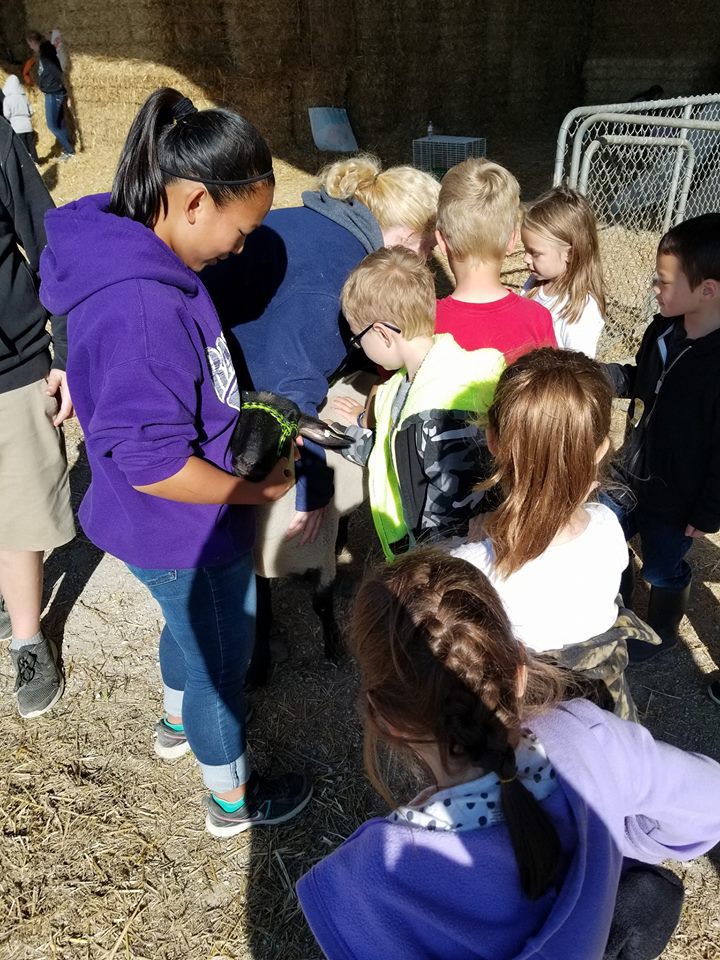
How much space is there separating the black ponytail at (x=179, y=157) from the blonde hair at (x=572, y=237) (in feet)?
5.38

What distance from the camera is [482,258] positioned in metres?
2.30

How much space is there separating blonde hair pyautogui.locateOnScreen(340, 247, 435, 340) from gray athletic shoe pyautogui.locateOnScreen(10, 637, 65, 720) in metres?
1.80

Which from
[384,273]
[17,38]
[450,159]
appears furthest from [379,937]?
[17,38]

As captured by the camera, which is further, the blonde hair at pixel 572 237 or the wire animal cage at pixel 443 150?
the wire animal cage at pixel 443 150

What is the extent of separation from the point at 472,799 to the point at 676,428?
1711 mm

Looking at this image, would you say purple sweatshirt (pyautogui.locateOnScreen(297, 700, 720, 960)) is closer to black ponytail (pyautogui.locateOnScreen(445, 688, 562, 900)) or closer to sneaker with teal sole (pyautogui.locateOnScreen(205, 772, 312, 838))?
black ponytail (pyautogui.locateOnScreen(445, 688, 562, 900))

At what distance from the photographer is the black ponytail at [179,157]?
1459 millimetres

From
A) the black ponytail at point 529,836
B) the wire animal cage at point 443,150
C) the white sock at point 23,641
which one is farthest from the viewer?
the wire animal cage at point 443,150

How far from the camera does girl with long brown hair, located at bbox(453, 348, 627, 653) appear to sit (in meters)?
1.53

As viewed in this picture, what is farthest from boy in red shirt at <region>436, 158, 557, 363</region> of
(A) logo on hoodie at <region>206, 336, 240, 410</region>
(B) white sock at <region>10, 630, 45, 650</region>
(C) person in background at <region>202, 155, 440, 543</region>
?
(B) white sock at <region>10, 630, 45, 650</region>

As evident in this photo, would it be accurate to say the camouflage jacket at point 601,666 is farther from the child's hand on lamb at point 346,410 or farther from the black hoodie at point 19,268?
the black hoodie at point 19,268

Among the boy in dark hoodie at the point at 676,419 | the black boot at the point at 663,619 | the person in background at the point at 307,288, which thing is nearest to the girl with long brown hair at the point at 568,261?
the boy in dark hoodie at the point at 676,419

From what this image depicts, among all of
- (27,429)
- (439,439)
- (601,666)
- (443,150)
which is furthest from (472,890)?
(443,150)

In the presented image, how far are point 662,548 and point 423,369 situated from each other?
1.20 m
